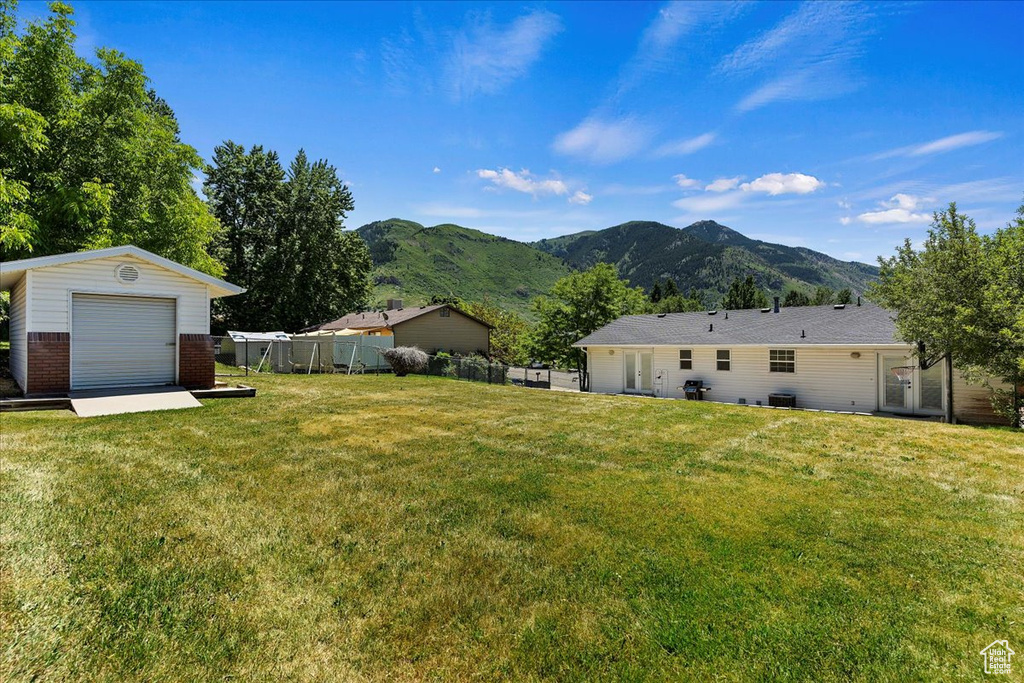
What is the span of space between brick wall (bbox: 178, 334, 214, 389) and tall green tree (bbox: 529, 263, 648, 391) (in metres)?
19.8

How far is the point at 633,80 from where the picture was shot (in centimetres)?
1516

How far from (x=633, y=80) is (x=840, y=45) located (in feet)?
18.9

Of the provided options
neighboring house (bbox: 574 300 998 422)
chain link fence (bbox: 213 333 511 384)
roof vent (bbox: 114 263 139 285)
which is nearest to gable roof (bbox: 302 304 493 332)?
chain link fence (bbox: 213 333 511 384)

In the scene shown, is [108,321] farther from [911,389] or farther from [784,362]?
[911,389]

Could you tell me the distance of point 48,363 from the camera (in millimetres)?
10039

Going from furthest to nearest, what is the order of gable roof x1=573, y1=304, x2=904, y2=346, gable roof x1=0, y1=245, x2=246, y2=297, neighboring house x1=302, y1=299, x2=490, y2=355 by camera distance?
neighboring house x1=302, y1=299, x2=490, y2=355, gable roof x1=573, y1=304, x2=904, y2=346, gable roof x1=0, y1=245, x2=246, y2=297

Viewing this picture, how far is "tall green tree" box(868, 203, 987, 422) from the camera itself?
10992mm

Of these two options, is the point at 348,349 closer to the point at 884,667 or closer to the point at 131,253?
the point at 131,253

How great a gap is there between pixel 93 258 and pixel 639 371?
64.0ft

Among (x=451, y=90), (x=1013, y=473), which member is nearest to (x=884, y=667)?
(x=1013, y=473)

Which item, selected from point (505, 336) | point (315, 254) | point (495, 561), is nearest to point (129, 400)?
point (495, 561)

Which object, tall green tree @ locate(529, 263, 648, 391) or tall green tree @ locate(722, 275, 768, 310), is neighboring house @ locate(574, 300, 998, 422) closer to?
tall green tree @ locate(529, 263, 648, 391)

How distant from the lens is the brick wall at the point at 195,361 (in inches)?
460

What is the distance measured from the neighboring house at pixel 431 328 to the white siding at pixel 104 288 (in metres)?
18.1
